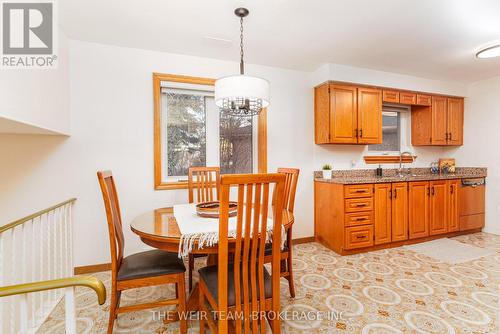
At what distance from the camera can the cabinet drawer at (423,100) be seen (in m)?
3.87

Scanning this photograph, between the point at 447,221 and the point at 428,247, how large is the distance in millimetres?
653

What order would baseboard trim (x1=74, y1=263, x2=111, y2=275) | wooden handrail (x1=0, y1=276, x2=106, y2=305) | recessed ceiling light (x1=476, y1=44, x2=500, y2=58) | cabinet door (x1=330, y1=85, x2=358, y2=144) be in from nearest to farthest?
wooden handrail (x1=0, y1=276, x2=106, y2=305)
baseboard trim (x1=74, y1=263, x2=111, y2=275)
recessed ceiling light (x1=476, y1=44, x2=500, y2=58)
cabinet door (x1=330, y1=85, x2=358, y2=144)

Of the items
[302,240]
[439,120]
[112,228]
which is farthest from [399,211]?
[112,228]

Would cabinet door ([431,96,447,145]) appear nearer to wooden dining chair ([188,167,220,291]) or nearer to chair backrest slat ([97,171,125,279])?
wooden dining chair ([188,167,220,291])

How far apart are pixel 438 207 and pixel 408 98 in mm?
1660

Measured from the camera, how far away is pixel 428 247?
332 cm

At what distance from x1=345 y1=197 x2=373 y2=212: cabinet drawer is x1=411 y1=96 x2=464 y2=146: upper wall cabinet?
72.1 inches

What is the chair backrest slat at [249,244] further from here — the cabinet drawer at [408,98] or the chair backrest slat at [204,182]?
the cabinet drawer at [408,98]

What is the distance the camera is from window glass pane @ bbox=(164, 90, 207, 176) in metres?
2.99

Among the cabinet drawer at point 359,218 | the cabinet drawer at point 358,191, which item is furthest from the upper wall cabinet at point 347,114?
the cabinet drawer at point 359,218

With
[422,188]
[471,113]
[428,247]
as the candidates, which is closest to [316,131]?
[422,188]

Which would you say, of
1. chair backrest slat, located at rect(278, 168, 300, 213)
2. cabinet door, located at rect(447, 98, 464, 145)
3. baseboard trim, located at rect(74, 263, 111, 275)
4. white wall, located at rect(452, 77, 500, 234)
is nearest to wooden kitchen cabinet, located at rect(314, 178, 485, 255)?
white wall, located at rect(452, 77, 500, 234)

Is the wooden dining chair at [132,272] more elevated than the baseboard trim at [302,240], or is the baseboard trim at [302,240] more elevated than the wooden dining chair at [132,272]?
the wooden dining chair at [132,272]

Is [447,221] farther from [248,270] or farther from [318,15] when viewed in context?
[248,270]
